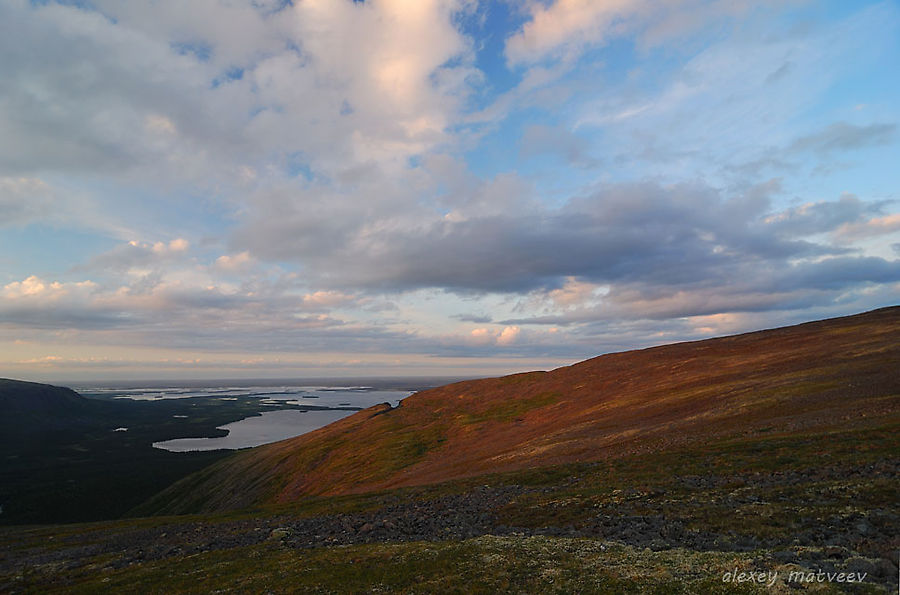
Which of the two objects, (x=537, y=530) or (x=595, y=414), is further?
(x=595, y=414)

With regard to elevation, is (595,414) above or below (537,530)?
below

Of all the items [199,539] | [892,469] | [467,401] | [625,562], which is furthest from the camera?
[467,401]

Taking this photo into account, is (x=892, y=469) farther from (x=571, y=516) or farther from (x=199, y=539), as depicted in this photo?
(x=199, y=539)

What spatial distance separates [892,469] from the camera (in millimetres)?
29703

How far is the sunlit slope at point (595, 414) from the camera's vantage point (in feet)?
190

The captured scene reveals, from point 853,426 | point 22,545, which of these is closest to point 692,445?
point 853,426

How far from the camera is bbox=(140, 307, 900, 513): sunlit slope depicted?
2275 inches

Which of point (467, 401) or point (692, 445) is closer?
point (692, 445)

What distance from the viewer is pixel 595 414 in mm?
89188

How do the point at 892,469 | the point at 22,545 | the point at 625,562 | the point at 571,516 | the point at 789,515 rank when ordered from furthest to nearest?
the point at 22,545
the point at 571,516
the point at 892,469
the point at 789,515
the point at 625,562

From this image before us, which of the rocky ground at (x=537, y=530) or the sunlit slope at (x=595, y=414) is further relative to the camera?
the sunlit slope at (x=595, y=414)

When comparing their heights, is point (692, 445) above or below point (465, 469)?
above

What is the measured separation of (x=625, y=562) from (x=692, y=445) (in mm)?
35385

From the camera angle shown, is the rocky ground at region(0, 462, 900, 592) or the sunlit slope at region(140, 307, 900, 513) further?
the sunlit slope at region(140, 307, 900, 513)
